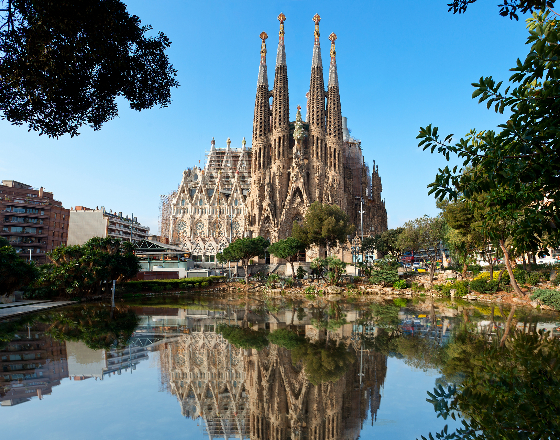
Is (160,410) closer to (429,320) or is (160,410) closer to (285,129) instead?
(429,320)

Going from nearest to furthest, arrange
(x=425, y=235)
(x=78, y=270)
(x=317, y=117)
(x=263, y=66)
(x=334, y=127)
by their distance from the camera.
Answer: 1. (x=78, y=270)
2. (x=425, y=235)
3. (x=317, y=117)
4. (x=334, y=127)
5. (x=263, y=66)

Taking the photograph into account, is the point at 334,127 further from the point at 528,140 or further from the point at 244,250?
the point at 528,140

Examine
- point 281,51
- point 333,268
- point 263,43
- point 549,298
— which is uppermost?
point 263,43

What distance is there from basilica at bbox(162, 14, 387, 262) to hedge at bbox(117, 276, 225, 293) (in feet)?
72.6

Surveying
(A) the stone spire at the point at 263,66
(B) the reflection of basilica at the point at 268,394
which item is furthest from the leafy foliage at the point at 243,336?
(A) the stone spire at the point at 263,66

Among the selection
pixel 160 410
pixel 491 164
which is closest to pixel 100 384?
pixel 160 410

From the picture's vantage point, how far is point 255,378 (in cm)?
740

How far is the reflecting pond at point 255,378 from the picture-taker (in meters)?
5.32

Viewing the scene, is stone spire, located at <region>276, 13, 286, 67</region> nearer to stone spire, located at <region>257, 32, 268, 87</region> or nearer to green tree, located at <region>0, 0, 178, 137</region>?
stone spire, located at <region>257, 32, 268, 87</region>

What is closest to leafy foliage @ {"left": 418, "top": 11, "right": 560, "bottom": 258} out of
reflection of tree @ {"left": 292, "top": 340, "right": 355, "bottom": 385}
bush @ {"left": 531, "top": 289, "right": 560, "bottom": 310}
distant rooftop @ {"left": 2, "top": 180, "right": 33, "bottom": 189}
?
reflection of tree @ {"left": 292, "top": 340, "right": 355, "bottom": 385}

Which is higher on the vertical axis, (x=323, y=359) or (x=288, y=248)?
(x=288, y=248)

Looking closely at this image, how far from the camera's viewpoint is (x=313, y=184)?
5503 centimetres

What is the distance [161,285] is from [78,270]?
7.11 metres

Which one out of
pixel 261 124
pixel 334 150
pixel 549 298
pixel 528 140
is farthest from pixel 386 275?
pixel 261 124
